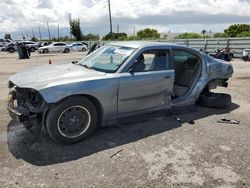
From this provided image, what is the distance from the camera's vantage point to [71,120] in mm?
4129

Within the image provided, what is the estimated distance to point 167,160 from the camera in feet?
12.4

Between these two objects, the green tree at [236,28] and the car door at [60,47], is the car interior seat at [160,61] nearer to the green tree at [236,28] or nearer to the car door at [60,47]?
the car door at [60,47]

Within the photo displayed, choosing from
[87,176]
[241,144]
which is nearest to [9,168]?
[87,176]

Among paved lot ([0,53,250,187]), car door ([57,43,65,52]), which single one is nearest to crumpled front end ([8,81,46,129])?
paved lot ([0,53,250,187])

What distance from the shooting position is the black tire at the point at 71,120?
396cm

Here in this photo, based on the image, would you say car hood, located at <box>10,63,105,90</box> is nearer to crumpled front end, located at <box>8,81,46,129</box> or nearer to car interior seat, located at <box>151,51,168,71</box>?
crumpled front end, located at <box>8,81,46,129</box>

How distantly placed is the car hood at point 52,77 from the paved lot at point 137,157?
900 mm

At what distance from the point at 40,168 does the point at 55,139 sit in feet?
2.03

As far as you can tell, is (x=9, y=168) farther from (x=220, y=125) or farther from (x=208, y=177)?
(x=220, y=125)

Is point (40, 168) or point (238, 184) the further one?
point (40, 168)

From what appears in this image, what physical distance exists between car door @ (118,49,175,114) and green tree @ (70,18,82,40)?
5990cm

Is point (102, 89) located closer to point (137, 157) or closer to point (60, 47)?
point (137, 157)

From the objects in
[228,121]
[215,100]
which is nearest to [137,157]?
[228,121]

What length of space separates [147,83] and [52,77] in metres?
1.57
